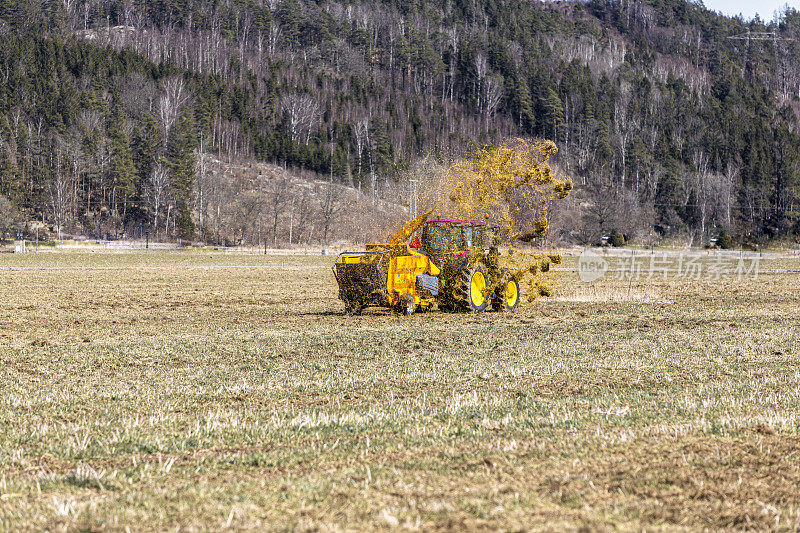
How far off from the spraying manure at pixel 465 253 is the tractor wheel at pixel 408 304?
0.02m

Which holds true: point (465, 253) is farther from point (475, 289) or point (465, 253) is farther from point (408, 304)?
Result: point (408, 304)

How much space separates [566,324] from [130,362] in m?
10.2

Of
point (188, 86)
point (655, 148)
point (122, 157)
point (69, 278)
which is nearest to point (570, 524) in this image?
point (69, 278)

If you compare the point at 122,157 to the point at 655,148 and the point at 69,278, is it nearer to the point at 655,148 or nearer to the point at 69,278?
the point at 69,278

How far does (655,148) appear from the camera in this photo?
150m

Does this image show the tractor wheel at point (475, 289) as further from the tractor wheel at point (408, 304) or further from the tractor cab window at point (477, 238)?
the tractor wheel at point (408, 304)

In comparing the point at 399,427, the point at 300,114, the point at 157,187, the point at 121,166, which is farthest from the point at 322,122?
the point at 399,427

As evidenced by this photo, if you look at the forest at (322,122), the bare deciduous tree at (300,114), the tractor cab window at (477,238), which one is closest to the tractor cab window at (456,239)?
the tractor cab window at (477,238)

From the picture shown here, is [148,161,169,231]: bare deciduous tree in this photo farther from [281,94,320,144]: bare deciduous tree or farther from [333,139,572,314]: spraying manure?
[333,139,572,314]: spraying manure

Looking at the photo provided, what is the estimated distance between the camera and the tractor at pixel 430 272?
1927cm

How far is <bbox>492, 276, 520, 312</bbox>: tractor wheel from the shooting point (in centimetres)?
2166

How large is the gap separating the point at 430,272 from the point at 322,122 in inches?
4762

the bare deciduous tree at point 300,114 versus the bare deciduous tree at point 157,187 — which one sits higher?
the bare deciduous tree at point 300,114

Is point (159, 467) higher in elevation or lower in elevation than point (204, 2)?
lower
